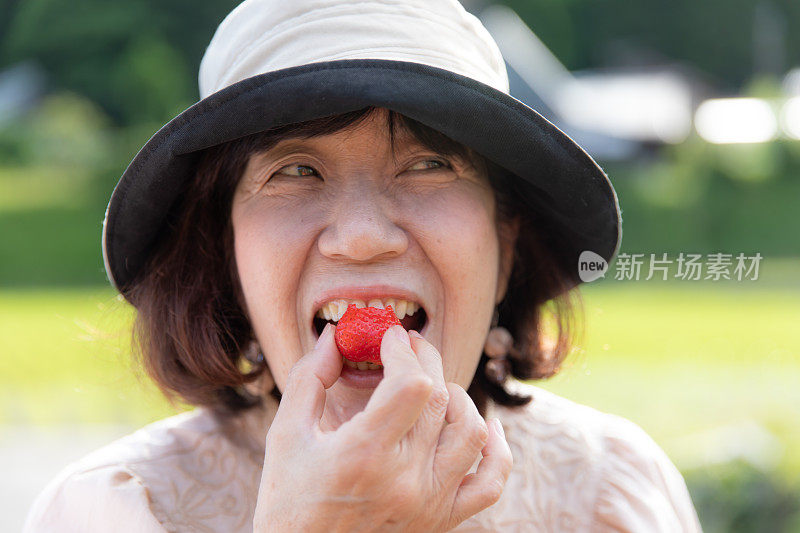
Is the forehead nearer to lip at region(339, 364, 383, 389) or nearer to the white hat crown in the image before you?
the white hat crown

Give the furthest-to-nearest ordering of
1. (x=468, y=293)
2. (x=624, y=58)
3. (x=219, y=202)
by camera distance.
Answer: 1. (x=624, y=58)
2. (x=219, y=202)
3. (x=468, y=293)

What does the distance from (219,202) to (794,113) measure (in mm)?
19179

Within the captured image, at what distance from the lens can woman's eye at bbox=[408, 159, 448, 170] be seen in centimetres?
176

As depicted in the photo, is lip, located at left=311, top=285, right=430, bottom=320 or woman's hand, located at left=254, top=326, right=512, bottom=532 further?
lip, located at left=311, top=285, right=430, bottom=320

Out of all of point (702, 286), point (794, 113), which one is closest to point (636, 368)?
point (702, 286)

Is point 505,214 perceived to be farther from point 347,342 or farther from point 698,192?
point 698,192

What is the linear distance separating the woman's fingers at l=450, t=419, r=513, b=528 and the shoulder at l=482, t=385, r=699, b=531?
1.82 feet

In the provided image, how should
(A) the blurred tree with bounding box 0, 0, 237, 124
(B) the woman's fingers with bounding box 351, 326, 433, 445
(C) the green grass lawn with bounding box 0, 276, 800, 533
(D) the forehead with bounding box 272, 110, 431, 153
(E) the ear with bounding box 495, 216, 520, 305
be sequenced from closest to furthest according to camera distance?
(B) the woman's fingers with bounding box 351, 326, 433, 445
(D) the forehead with bounding box 272, 110, 431, 153
(E) the ear with bounding box 495, 216, 520, 305
(C) the green grass lawn with bounding box 0, 276, 800, 533
(A) the blurred tree with bounding box 0, 0, 237, 124

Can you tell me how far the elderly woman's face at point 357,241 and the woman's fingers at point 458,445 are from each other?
343 millimetres

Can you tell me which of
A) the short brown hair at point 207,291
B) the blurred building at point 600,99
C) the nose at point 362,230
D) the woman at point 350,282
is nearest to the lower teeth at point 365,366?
the woman at point 350,282

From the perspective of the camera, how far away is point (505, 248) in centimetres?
202

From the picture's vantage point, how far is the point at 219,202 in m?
1.89

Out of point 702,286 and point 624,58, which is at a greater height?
point 624,58

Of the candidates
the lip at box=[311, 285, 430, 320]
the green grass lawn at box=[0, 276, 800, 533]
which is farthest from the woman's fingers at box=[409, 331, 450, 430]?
the green grass lawn at box=[0, 276, 800, 533]
